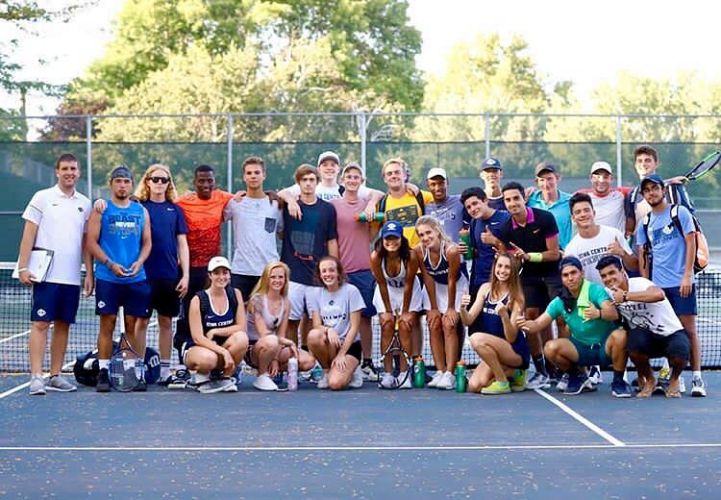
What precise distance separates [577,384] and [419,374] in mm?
1180

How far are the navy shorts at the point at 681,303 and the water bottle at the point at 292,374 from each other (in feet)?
8.94

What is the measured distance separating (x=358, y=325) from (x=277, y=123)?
2646 cm

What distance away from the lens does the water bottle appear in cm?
997

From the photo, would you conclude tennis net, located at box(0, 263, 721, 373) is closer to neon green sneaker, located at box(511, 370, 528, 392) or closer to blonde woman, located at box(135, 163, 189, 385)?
blonde woman, located at box(135, 163, 189, 385)

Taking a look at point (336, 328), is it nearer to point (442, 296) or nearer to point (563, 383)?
point (442, 296)

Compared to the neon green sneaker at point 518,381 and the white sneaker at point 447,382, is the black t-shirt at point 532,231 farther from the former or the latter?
the white sneaker at point 447,382

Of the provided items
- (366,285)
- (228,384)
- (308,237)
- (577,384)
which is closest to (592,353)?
(577,384)

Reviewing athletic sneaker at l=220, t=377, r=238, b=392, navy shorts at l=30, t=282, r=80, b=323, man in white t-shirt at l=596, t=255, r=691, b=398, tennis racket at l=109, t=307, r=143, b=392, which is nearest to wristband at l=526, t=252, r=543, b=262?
man in white t-shirt at l=596, t=255, r=691, b=398

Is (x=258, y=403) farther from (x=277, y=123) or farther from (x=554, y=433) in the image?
(x=277, y=123)

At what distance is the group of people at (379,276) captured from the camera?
962 cm

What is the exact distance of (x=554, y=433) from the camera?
7.90 metres

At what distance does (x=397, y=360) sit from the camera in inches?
402

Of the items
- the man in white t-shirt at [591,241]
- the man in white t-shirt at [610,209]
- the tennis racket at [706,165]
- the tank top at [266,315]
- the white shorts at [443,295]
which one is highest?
the tennis racket at [706,165]

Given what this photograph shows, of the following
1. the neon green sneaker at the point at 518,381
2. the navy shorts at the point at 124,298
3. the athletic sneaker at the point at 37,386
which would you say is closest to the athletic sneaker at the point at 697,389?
the neon green sneaker at the point at 518,381
